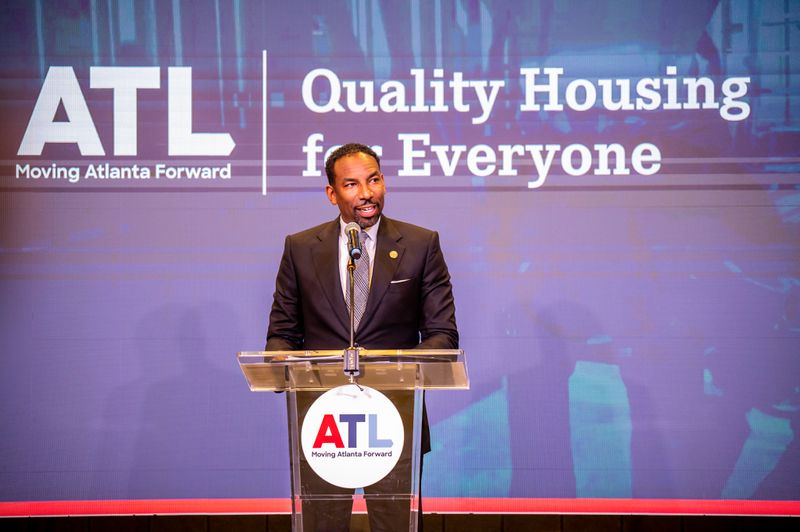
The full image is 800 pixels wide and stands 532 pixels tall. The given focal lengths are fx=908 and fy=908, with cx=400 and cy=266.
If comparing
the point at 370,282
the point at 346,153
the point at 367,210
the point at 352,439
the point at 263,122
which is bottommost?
the point at 352,439

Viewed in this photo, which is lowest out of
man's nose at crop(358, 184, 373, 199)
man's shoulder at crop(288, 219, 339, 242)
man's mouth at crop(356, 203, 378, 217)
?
man's shoulder at crop(288, 219, 339, 242)

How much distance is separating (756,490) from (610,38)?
230 cm

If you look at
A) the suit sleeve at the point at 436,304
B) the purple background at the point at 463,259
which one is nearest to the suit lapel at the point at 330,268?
the suit sleeve at the point at 436,304

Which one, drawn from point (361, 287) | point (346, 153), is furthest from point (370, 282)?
point (346, 153)

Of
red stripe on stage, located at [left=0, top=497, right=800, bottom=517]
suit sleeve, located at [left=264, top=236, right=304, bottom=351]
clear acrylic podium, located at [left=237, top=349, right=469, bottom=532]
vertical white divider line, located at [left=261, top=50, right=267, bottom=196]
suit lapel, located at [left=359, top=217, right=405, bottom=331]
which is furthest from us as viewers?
vertical white divider line, located at [left=261, top=50, right=267, bottom=196]

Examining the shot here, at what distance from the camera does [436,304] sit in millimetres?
3197

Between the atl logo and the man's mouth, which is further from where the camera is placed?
the man's mouth

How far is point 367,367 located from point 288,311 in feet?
2.81

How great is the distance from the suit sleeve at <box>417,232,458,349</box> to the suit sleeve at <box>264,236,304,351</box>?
45cm

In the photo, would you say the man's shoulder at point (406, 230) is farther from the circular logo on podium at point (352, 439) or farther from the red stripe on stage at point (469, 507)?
the red stripe on stage at point (469, 507)

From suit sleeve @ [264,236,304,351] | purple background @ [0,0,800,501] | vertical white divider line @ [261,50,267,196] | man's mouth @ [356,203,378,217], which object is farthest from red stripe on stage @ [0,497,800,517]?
man's mouth @ [356,203,378,217]

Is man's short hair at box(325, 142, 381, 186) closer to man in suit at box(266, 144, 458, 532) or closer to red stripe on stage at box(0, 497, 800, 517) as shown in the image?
man in suit at box(266, 144, 458, 532)

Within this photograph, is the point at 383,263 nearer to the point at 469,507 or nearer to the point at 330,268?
the point at 330,268

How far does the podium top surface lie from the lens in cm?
245
